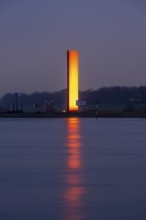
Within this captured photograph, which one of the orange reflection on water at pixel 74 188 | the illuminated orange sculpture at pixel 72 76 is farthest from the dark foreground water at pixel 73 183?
the illuminated orange sculpture at pixel 72 76

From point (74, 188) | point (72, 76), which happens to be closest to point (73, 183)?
point (74, 188)

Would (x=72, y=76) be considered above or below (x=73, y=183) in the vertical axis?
above

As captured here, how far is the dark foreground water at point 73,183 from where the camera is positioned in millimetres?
7621

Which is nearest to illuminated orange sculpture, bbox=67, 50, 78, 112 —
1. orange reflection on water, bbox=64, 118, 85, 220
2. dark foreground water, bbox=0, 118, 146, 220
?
dark foreground water, bbox=0, 118, 146, 220

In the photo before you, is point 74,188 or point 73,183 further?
point 73,183

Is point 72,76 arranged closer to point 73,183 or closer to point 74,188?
point 73,183

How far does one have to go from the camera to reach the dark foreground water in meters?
7.62

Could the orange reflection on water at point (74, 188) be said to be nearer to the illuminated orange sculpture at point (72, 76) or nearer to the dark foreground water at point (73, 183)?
the dark foreground water at point (73, 183)

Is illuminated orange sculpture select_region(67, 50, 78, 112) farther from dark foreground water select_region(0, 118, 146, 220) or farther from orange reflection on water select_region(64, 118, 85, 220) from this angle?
orange reflection on water select_region(64, 118, 85, 220)

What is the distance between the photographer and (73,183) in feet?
33.1

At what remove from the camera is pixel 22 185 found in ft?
32.2

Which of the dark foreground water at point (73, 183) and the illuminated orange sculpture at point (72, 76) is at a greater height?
the illuminated orange sculpture at point (72, 76)

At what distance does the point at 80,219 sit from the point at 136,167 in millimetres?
5476

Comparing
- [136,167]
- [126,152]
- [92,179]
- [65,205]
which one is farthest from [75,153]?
[65,205]
